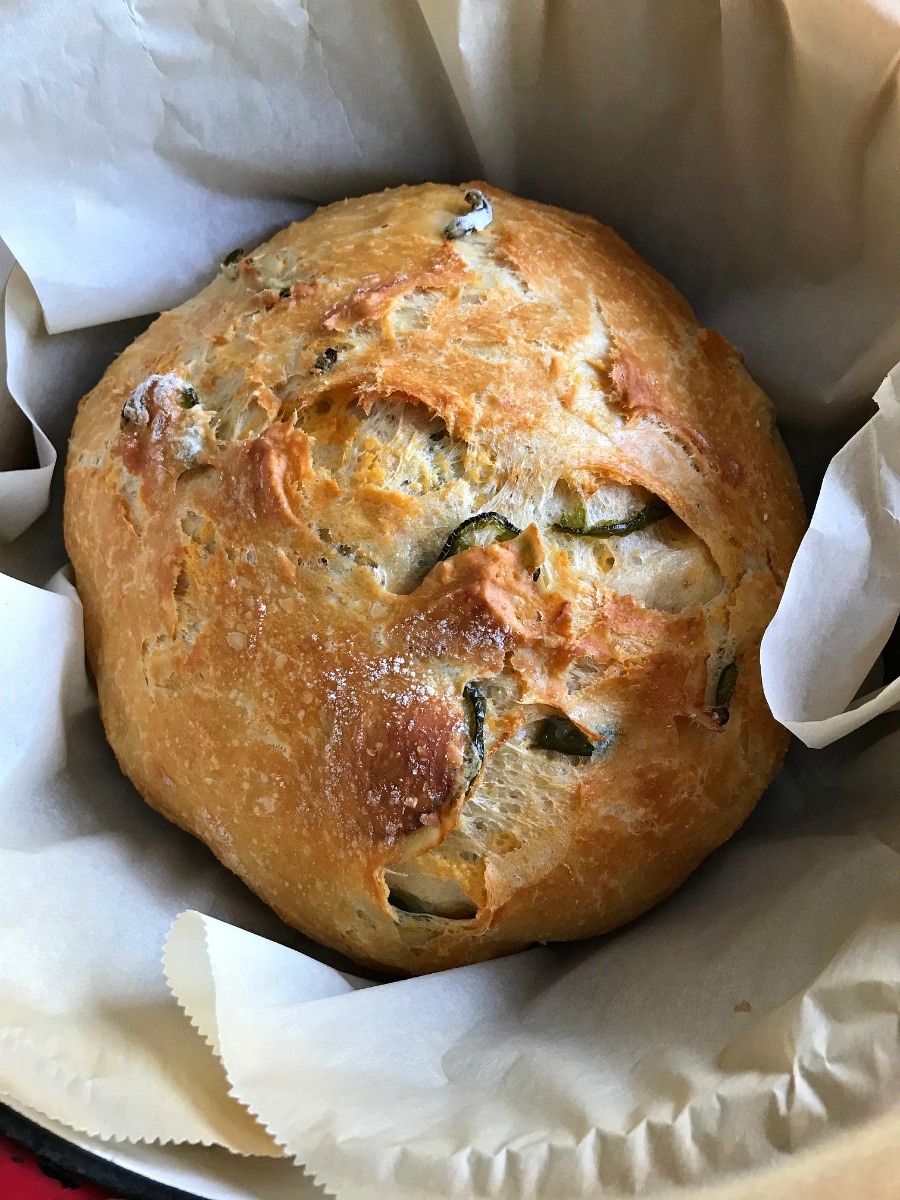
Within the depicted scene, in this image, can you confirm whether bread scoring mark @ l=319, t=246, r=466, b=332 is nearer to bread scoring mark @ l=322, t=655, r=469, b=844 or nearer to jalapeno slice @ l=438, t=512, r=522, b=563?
jalapeno slice @ l=438, t=512, r=522, b=563

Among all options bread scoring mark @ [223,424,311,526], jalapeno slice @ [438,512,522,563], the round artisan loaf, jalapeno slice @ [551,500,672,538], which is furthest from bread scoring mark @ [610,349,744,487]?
bread scoring mark @ [223,424,311,526]

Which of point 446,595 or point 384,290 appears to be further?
point 384,290

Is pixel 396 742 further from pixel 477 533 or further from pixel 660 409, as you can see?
pixel 660 409

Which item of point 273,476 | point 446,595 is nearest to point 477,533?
point 446,595

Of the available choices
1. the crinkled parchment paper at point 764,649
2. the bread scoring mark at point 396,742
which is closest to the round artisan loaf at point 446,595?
the bread scoring mark at point 396,742

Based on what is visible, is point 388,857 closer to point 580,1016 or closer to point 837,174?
point 580,1016

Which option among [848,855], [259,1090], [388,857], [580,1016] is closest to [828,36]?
[848,855]

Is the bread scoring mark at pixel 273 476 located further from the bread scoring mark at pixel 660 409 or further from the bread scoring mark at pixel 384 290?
the bread scoring mark at pixel 660 409
